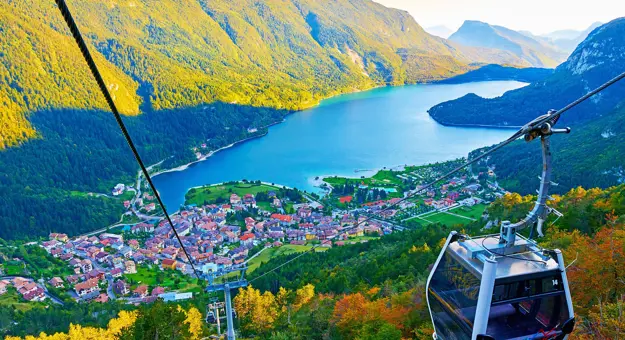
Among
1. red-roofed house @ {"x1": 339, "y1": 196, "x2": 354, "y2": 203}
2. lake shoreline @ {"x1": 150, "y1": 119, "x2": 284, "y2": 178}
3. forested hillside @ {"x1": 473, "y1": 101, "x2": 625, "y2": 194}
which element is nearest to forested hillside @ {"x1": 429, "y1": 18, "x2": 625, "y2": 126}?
forested hillside @ {"x1": 473, "y1": 101, "x2": 625, "y2": 194}

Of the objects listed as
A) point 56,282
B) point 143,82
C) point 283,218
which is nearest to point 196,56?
point 143,82

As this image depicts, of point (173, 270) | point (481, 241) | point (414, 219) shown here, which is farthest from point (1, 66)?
point (481, 241)

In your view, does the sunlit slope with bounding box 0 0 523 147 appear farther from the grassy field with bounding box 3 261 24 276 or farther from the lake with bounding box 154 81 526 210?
the grassy field with bounding box 3 261 24 276

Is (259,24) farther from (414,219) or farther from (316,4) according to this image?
(414,219)

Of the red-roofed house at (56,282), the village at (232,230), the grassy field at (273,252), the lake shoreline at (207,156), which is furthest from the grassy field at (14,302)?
the lake shoreline at (207,156)

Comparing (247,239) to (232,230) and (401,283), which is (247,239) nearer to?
(232,230)
